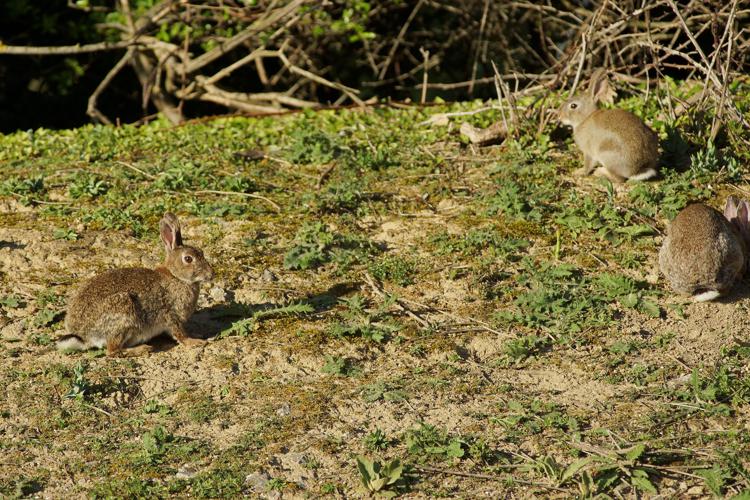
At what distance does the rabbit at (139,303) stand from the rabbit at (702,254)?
293cm

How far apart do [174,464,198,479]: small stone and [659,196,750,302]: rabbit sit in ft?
10.9

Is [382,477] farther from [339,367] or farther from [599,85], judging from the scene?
[599,85]

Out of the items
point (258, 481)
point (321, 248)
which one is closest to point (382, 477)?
point (258, 481)

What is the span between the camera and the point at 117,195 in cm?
803

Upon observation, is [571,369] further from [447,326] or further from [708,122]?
[708,122]

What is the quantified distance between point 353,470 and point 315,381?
939 mm

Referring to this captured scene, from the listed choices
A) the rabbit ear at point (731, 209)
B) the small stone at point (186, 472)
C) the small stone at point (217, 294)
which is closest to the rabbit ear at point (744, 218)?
the rabbit ear at point (731, 209)

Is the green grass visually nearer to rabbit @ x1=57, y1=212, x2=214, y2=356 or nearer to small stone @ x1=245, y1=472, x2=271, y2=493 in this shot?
small stone @ x1=245, y1=472, x2=271, y2=493

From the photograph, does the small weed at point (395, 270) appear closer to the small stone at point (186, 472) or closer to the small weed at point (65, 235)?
the small weed at point (65, 235)

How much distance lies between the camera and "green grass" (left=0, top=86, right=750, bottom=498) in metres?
4.84

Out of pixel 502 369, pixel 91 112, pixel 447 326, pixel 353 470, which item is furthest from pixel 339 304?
pixel 91 112

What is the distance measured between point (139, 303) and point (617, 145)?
12.7 ft

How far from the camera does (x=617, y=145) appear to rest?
7723 millimetres

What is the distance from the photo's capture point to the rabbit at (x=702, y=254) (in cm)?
632
